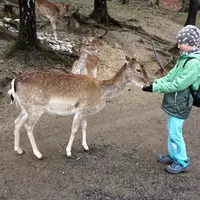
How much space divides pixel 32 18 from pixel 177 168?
15.5ft

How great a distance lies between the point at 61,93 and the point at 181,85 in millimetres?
1588

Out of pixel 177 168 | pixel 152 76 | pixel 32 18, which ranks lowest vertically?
pixel 152 76

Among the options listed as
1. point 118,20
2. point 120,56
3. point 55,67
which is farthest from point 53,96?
point 118,20

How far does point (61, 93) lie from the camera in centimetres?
454

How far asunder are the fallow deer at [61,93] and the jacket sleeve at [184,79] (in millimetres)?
748

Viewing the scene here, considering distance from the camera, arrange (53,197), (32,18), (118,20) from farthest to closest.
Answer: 1. (118,20)
2. (32,18)
3. (53,197)

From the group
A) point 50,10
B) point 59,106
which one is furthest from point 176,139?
point 50,10

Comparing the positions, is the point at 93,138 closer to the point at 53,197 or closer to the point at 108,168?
the point at 108,168

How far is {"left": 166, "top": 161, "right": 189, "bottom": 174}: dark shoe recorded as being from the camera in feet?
15.2

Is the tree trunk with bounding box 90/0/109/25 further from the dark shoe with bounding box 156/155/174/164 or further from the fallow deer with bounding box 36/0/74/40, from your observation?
the dark shoe with bounding box 156/155/174/164

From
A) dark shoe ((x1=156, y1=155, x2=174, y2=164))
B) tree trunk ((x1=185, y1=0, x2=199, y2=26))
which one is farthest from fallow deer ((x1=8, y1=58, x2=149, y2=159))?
tree trunk ((x1=185, y1=0, x2=199, y2=26))

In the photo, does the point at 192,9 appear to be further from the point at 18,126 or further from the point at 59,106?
the point at 18,126

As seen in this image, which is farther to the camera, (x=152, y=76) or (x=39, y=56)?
(x=152, y=76)

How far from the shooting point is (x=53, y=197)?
13.3ft
